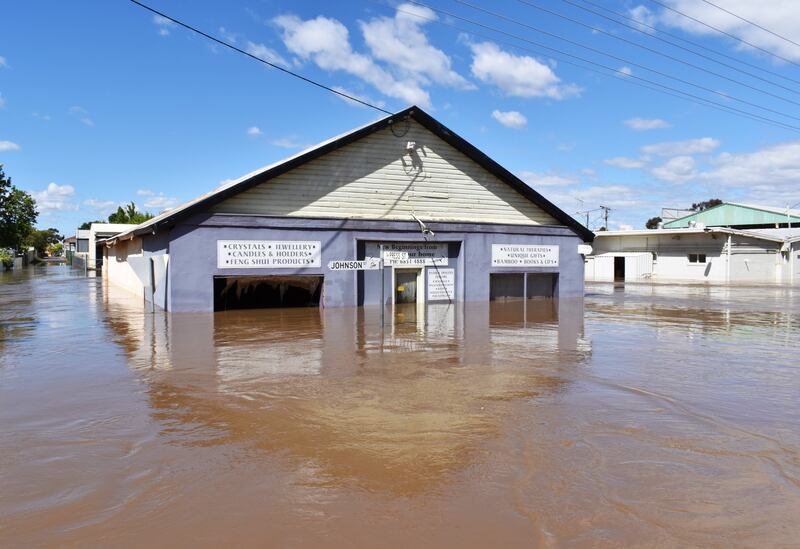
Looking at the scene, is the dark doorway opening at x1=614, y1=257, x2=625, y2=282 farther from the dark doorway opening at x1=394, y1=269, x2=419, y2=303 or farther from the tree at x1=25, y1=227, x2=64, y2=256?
the tree at x1=25, y1=227, x2=64, y2=256

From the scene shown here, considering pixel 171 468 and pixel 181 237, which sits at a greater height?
pixel 181 237

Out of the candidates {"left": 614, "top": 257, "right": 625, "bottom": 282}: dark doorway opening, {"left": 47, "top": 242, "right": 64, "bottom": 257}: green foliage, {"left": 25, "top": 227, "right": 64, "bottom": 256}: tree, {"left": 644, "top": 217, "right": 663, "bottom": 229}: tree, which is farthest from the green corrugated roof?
{"left": 47, "top": 242, "right": 64, "bottom": 257}: green foliage

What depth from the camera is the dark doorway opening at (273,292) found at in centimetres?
1909

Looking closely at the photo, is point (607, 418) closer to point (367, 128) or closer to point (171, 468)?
point (171, 468)

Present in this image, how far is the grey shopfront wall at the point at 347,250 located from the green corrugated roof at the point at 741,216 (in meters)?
40.4

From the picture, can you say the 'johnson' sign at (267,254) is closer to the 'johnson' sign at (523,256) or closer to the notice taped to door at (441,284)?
the notice taped to door at (441,284)

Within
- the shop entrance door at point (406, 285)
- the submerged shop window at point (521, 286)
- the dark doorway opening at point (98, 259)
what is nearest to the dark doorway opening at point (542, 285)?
the submerged shop window at point (521, 286)

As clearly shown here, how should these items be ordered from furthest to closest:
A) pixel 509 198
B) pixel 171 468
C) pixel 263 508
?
pixel 509 198 → pixel 171 468 → pixel 263 508

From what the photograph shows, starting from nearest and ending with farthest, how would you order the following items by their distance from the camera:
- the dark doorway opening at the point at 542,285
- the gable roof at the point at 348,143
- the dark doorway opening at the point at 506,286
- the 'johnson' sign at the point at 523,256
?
the gable roof at the point at 348,143 < the 'johnson' sign at the point at 523,256 < the dark doorway opening at the point at 506,286 < the dark doorway opening at the point at 542,285

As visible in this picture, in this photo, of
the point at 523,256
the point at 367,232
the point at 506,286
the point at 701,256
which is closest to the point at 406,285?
the point at 367,232

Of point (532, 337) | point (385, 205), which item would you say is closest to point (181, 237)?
point (385, 205)

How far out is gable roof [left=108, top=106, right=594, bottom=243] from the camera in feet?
55.9

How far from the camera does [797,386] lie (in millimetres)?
7820

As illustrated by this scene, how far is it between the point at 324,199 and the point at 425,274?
4585 millimetres
